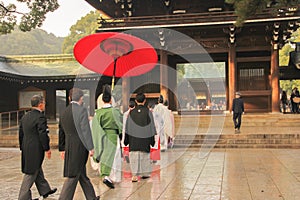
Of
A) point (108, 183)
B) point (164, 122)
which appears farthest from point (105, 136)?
point (164, 122)

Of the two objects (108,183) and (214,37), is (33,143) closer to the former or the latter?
(108,183)

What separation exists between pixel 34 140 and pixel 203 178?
3199 millimetres

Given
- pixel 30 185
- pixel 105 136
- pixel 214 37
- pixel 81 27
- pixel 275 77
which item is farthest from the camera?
pixel 81 27

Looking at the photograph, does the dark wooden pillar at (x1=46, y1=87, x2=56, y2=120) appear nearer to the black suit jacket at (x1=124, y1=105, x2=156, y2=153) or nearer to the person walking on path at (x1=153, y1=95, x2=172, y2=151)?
the person walking on path at (x1=153, y1=95, x2=172, y2=151)

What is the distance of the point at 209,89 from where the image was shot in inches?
→ 1293

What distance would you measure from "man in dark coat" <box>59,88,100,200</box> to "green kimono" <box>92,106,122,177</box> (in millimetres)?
1212

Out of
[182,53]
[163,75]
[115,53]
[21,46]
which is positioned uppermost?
[21,46]

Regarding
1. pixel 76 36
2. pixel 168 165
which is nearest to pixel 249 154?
pixel 168 165

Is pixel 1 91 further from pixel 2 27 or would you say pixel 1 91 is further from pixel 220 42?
pixel 220 42

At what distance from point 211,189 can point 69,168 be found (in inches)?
94.4

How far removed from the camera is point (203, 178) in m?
6.52

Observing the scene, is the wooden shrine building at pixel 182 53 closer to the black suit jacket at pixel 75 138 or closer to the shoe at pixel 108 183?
the shoe at pixel 108 183

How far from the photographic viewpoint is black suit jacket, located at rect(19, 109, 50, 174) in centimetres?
485

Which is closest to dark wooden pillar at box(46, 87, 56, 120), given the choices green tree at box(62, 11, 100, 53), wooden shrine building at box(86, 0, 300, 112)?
wooden shrine building at box(86, 0, 300, 112)
